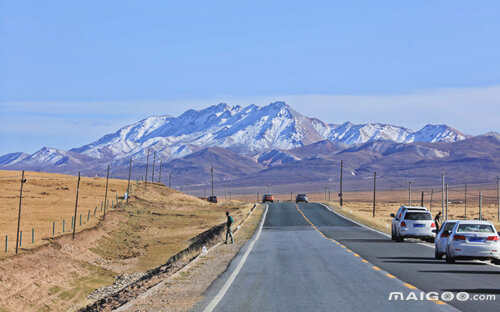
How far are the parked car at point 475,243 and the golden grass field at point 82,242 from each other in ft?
49.1

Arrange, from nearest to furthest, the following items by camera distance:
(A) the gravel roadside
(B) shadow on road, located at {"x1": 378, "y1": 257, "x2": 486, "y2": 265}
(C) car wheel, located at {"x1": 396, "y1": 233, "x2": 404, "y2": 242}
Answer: (A) the gravel roadside < (B) shadow on road, located at {"x1": 378, "y1": 257, "x2": 486, "y2": 265} < (C) car wheel, located at {"x1": 396, "y1": 233, "x2": 404, "y2": 242}

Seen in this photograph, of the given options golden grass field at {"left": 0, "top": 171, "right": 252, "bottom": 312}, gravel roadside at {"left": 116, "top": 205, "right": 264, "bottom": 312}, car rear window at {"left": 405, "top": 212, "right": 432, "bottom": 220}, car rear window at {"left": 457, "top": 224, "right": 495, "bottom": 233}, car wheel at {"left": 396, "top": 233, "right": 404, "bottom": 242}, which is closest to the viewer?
gravel roadside at {"left": 116, "top": 205, "right": 264, "bottom": 312}

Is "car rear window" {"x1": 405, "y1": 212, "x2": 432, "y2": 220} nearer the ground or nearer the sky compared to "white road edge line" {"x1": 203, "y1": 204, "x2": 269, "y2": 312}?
nearer the sky

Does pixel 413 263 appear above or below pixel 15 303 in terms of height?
above

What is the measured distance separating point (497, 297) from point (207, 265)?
1220cm

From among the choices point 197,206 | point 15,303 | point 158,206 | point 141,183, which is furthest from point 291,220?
point 141,183

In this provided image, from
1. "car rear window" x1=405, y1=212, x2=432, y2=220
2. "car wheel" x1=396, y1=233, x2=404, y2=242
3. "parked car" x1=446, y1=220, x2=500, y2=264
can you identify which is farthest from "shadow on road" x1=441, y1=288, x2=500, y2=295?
"car wheel" x1=396, y1=233, x2=404, y2=242

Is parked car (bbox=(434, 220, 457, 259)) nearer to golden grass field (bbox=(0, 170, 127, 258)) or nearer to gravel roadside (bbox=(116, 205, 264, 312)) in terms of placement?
gravel roadside (bbox=(116, 205, 264, 312))

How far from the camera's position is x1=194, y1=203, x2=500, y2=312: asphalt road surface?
15383 millimetres

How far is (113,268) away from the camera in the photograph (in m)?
43.3

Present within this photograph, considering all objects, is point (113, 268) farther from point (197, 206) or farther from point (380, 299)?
point (197, 206)

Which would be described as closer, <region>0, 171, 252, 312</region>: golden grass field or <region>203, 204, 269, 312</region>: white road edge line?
<region>203, 204, 269, 312</region>: white road edge line

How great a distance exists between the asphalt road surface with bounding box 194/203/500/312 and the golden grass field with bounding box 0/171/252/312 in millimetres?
9054

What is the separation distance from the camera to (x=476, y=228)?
2608 centimetres
